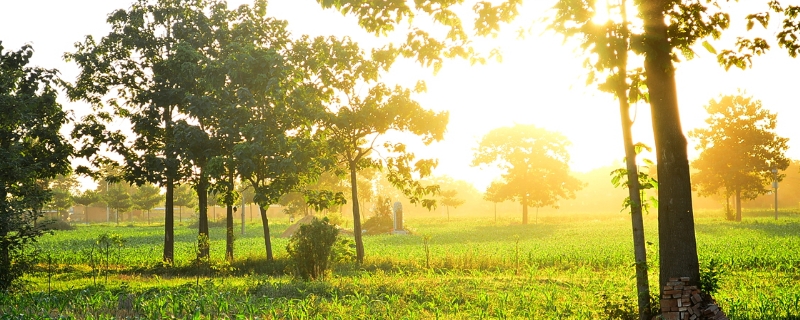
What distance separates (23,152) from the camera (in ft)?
73.7

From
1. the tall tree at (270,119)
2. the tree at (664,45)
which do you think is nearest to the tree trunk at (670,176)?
the tree at (664,45)

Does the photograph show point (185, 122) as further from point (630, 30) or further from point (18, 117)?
point (630, 30)

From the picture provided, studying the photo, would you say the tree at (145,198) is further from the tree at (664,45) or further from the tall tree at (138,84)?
the tree at (664,45)

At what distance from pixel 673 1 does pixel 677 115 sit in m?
1.72

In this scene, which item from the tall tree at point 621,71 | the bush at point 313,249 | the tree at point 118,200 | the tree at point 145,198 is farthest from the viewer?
the tree at point 145,198

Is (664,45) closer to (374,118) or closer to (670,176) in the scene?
(670,176)

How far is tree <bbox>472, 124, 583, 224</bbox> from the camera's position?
57219mm

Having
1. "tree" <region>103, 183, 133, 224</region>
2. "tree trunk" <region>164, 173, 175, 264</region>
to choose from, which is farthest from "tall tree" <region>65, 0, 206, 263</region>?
"tree" <region>103, 183, 133, 224</region>

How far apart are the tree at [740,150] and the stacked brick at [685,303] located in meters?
50.1

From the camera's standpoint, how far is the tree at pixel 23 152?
15.3m

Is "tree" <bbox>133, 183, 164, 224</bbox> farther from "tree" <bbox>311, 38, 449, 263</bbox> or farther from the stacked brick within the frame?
the stacked brick

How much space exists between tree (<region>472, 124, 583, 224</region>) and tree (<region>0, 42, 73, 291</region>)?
41.5m

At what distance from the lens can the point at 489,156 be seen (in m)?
59.9

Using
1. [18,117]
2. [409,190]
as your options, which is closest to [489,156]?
[409,190]
